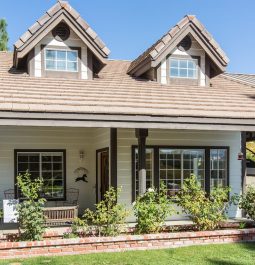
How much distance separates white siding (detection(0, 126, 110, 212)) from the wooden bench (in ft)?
8.06

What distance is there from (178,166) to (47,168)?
4383 mm

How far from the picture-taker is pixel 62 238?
31.1 feet

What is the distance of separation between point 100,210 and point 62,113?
2457mm

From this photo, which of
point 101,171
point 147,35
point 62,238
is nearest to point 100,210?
point 62,238

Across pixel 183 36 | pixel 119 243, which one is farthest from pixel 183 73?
pixel 119 243

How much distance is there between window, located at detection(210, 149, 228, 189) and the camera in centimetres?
1331

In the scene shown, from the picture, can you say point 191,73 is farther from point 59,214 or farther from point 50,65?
point 59,214

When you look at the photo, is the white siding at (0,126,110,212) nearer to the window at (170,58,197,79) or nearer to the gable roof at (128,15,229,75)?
the gable roof at (128,15,229,75)

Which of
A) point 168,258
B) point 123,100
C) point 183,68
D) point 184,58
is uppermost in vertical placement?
point 184,58

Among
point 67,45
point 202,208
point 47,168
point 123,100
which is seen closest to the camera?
point 202,208

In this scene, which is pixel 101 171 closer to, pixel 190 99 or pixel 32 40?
pixel 190 99

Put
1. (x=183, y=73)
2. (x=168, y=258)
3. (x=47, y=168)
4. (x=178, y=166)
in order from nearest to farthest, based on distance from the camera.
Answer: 1. (x=168, y=258)
2. (x=178, y=166)
3. (x=47, y=168)
4. (x=183, y=73)

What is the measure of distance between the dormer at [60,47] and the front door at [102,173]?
2.57 m

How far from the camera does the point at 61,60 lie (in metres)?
12.9
